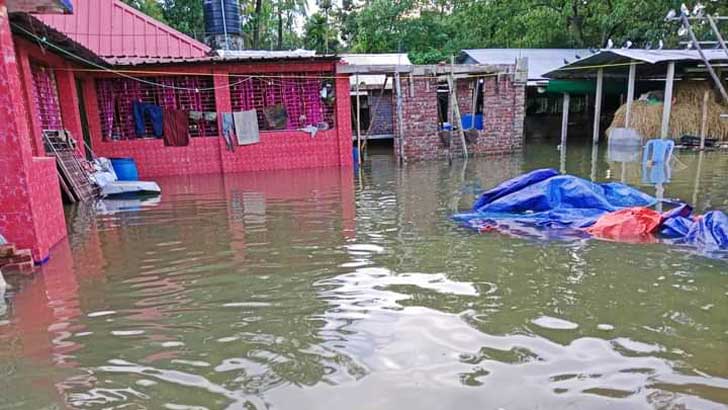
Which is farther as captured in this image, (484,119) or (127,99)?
(484,119)

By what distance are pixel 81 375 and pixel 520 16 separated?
21899 mm

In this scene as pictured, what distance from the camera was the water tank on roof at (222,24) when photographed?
1636 centimetres

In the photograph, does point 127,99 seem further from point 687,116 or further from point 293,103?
point 687,116

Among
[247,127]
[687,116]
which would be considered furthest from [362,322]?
[687,116]

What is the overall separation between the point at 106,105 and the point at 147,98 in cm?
96

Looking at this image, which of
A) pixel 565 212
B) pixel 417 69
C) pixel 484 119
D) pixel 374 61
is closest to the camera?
pixel 565 212

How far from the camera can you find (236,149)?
13.0 m

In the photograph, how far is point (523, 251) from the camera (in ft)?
16.9

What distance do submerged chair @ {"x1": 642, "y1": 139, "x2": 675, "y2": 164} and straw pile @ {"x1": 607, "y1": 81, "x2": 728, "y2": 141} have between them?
3506 mm

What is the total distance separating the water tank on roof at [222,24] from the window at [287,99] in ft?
15.9

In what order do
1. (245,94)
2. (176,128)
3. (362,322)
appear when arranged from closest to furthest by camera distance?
(362,322), (176,128), (245,94)

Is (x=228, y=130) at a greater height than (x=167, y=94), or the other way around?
(x=167, y=94)

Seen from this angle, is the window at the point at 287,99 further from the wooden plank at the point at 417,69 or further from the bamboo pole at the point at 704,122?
the bamboo pole at the point at 704,122

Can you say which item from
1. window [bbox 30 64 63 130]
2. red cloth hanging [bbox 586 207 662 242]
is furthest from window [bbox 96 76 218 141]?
red cloth hanging [bbox 586 207 662 242]
